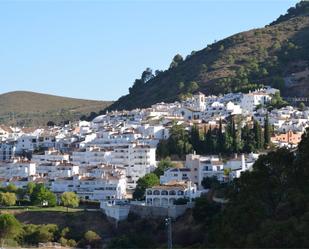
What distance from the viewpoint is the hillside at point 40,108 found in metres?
123

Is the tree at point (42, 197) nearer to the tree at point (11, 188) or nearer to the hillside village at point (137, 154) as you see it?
the tree at point (11, 188)

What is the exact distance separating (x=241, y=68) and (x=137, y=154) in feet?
122

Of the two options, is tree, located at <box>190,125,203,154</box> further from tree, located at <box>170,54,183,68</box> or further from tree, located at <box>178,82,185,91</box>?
tree, located at <box>170,54,183,68</box>

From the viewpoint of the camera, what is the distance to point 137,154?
55.6 m

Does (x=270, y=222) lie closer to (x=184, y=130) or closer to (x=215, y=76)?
(x=184, y=130)

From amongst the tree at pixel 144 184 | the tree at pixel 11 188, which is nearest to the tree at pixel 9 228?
the tree at pixel 11 188

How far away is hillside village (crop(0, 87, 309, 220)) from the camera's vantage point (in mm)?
45938

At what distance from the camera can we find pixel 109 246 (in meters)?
41.0

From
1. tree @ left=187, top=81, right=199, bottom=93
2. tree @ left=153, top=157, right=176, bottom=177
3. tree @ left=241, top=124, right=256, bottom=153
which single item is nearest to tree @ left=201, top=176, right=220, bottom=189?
tree @ left=153, top=157, right=176, bottom=177

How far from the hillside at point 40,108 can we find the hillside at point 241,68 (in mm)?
21450

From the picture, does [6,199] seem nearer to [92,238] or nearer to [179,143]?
[92,238]

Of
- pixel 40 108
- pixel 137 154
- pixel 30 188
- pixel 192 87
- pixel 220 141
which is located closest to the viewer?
pixel 30 188

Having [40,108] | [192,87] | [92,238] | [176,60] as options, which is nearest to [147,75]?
[176,60]

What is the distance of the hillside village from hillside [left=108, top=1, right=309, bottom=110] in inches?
298
